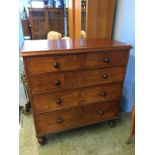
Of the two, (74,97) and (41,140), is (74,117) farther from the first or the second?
(41,140)

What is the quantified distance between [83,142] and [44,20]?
3109mm

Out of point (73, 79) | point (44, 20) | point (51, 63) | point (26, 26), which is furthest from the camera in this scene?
point (26, 26)

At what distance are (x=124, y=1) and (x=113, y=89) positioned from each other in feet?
3.12

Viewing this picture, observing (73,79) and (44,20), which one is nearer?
(73,79)

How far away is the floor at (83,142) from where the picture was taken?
4.70ft

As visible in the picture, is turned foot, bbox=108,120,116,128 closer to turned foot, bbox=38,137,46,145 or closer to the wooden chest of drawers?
the wooden chest of drawers

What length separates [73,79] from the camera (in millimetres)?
1295

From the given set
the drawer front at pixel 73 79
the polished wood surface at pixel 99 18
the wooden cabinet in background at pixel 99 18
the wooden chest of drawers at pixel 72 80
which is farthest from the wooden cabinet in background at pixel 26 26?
the drawer front at pixel 73 79

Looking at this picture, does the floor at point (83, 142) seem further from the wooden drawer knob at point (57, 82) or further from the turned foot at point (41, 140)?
the wooden drawer knob at point (57, 82)

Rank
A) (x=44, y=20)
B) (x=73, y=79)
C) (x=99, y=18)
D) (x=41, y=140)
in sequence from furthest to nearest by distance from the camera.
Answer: (x=44, y=20) < (x=99, y=18) < (x=41, y=140) < (x=73, y=79)

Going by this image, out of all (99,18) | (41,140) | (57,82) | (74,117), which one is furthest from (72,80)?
(99,18)
